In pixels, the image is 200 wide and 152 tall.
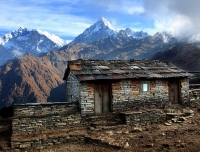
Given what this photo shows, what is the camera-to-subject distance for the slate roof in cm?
1291

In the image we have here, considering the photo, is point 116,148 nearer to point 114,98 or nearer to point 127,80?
point 114,98

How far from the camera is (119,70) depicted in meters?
14.2

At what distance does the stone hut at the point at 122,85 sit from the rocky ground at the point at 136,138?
5.47ft

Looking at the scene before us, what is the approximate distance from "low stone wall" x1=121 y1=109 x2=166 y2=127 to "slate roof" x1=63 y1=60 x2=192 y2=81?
229cm

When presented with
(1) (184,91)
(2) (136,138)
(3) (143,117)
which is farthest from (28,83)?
(2) (136,138)

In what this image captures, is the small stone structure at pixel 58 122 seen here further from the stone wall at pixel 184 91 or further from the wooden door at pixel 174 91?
the stone wall at pixel 184 91

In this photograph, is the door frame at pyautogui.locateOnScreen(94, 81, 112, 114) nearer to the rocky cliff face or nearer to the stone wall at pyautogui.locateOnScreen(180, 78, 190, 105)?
the stone wall at pyautogui.locateOnScreen(180, 78, 190, 105)

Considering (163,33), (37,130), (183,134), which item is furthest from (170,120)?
(163,33)

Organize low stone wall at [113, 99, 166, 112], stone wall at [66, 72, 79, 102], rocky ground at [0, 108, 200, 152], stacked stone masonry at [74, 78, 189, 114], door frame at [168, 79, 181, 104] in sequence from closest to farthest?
rocky ground at [0, 108, 200, 152]
stacked stone masonry at [74, 78, 189, 114]
low stone wall at [113, 99, 166, 112]
stone wall at [66, 72, 79, 102]
door frame at [168, 79, 181, 104]

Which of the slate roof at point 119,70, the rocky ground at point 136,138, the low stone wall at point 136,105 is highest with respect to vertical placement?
the slate roof at point 119,70

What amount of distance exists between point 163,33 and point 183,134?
18972cm

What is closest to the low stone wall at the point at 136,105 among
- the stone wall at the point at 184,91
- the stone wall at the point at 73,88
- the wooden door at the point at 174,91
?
the wooden door at the point at 174,91

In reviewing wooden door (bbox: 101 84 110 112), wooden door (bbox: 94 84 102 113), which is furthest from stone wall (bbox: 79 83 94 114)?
wooden door (bbox: 101 84 110 112)

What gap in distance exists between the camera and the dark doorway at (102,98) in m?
12.9
